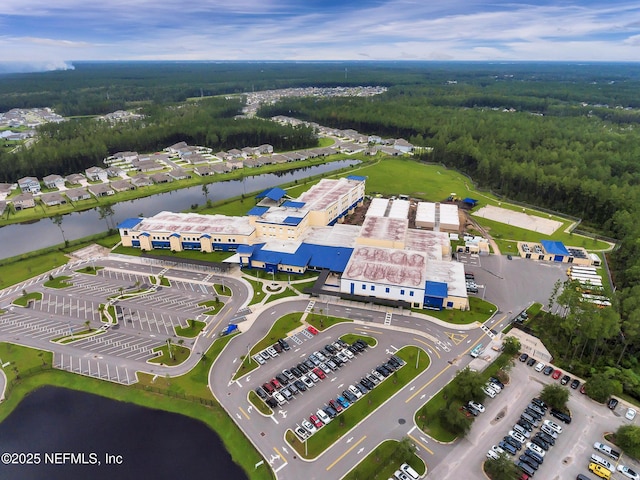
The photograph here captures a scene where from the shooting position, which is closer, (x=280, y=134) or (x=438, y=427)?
(x=438, y=427)

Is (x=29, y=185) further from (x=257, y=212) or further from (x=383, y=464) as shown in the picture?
(x=383, y=464)

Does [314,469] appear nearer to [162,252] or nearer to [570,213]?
[162,252]

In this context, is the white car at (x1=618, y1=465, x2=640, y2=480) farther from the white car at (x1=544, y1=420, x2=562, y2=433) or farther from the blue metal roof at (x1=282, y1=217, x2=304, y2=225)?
the blue metal roof at (x1=282, y1=217, x2=304, y2=225)

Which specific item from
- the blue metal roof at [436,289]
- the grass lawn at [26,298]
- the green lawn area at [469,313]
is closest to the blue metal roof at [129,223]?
the grass lawn at [26,298]

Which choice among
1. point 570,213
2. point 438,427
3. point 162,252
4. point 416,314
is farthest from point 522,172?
point 162,252

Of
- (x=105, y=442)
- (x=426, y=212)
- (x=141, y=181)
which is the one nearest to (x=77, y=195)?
(x=141, y=181)

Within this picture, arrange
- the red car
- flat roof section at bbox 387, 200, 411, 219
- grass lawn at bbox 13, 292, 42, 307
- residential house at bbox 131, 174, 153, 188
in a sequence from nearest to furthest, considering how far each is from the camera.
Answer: the red car → grass lawn at bbox 13, 292, 42, 307 → flat roof section at bbox 387, 200, 411, 219 → residential house at bbox 131, 174, 153, 188

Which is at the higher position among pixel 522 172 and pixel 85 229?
pixel 522 172


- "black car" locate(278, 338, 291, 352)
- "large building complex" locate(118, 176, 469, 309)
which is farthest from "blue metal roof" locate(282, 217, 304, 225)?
"black car" locate(278, 338, 291, 352)
